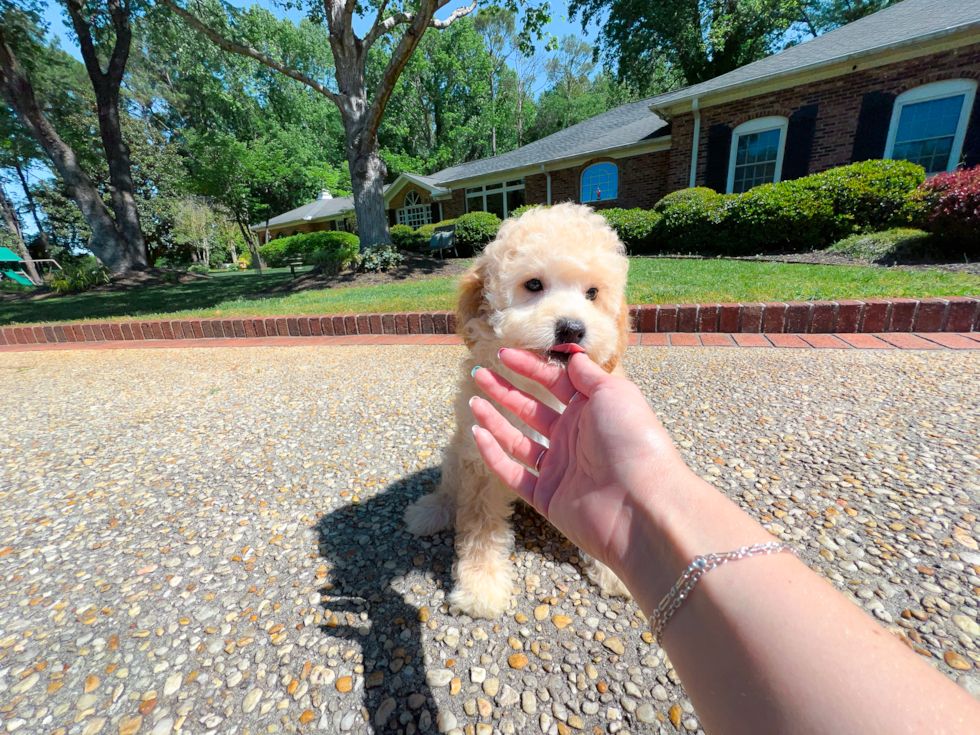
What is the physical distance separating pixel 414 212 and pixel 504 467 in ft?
95.5

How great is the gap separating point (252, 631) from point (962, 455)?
362 centimetres

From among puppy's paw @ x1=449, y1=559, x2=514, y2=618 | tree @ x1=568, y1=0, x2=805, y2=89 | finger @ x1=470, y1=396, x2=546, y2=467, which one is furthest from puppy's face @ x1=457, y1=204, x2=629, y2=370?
tree @ x1=568, y1=0, x2=805, y2=89

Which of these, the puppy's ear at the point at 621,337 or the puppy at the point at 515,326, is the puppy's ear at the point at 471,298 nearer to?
the puppy at the point at 515,326

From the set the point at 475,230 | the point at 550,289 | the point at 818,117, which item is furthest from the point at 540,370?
the point at 818,117

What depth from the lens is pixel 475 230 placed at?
15.3 meters

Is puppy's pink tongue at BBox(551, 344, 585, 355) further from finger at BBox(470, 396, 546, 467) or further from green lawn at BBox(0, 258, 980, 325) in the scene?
green lawn at BBox(0, 258, 980, 325)

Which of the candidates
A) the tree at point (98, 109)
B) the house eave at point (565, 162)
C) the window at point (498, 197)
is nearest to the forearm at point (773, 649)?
the house eave at point (565, 162)

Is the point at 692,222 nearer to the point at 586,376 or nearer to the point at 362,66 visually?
the point at 362,66

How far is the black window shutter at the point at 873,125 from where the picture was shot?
10.9 m

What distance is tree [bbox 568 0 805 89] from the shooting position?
77.4 feet

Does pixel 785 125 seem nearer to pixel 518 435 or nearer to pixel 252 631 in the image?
pixel 518 435

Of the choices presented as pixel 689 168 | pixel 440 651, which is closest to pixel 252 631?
pixel 440 651

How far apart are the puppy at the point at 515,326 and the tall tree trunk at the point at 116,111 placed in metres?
18.1

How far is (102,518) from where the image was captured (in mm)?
2229
